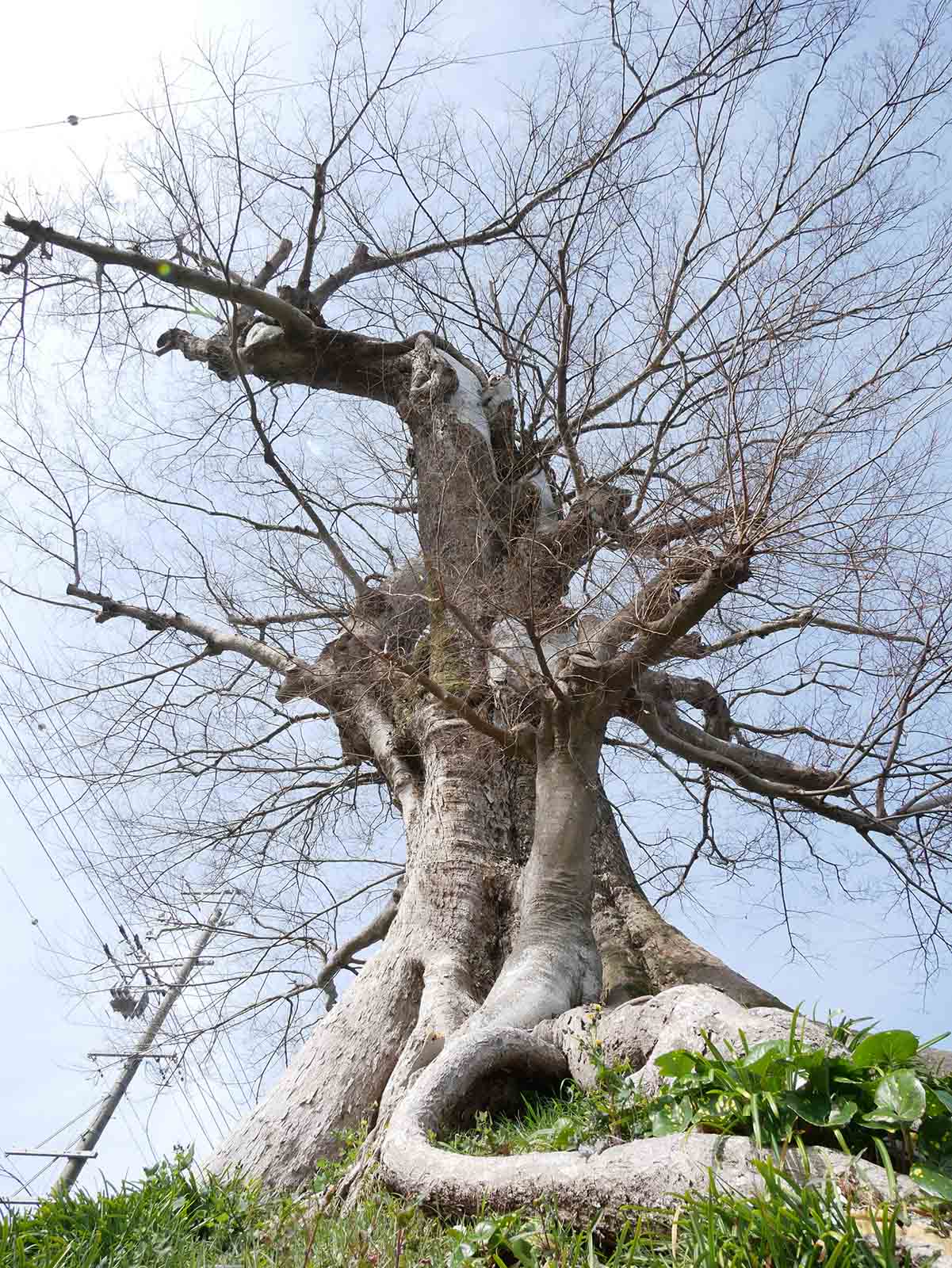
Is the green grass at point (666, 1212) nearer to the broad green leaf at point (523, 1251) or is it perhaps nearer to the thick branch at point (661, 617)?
the broad green leaf at point (523, 1251)

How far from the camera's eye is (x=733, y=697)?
5.22 m

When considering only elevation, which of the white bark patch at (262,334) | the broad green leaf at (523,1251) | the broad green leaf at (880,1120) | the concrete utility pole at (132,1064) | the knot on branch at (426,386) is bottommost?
the broad green leaf at (523,1251)

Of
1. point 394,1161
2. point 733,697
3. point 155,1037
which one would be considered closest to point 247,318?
point 733,697

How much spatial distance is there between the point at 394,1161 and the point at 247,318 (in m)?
6.45

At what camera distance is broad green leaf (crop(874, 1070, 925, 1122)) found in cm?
173

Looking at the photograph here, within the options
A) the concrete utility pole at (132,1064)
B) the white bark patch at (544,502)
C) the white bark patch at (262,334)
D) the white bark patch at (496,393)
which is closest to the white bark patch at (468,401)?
the white bark patch at (496,393)

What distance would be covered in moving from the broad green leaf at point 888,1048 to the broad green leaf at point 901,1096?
58mm

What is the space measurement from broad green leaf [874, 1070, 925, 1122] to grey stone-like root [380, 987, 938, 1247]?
0.38 feet

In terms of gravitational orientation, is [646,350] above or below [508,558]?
above

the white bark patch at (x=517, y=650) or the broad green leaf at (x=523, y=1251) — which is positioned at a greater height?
the white bark patch at (x=517, y=650)

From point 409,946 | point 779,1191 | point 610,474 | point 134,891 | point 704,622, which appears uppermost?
point 610,474

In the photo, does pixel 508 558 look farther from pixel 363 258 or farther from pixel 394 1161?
pixel 363 258

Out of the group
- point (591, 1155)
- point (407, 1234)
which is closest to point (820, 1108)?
point (591, 1155)

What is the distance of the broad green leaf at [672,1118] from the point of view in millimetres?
2062
